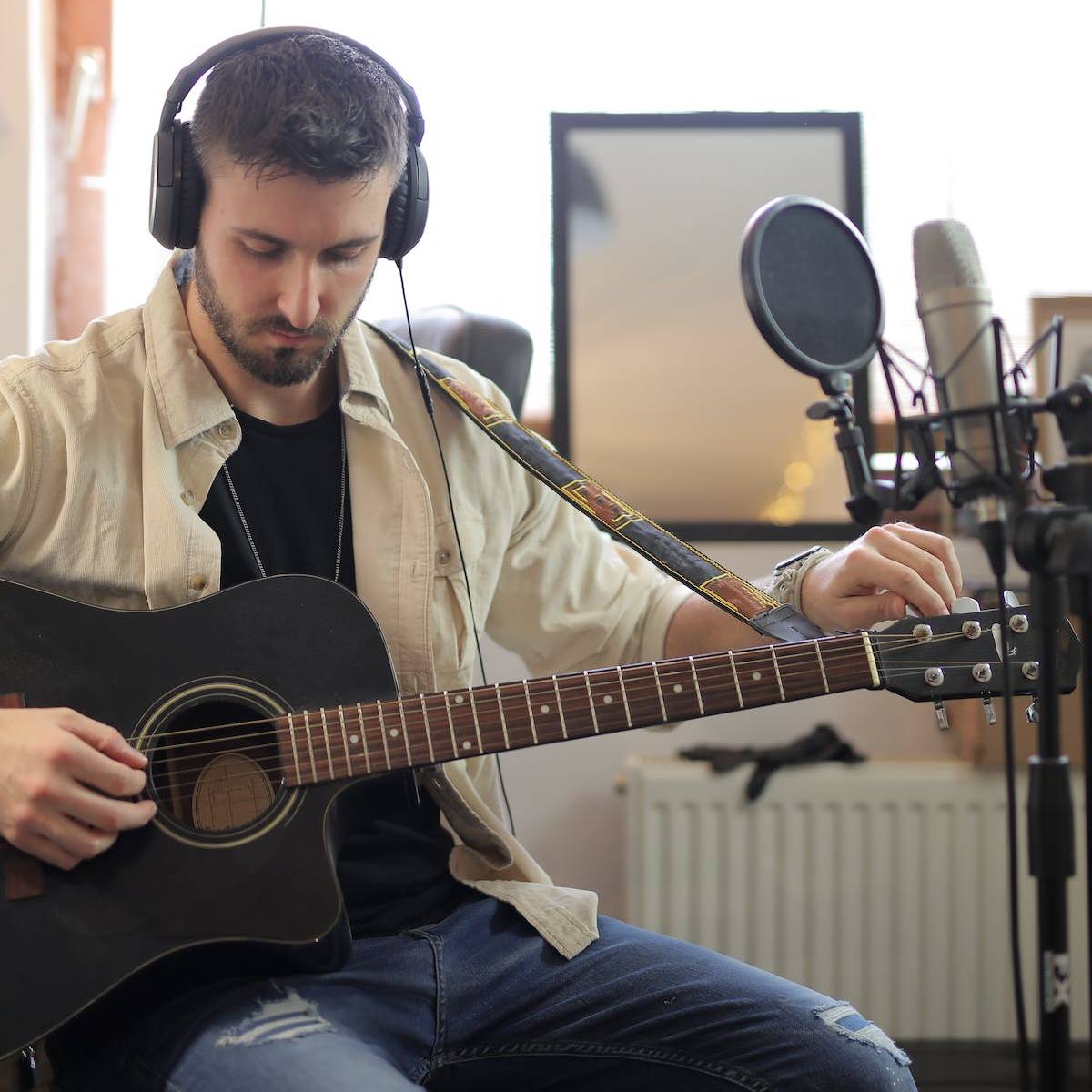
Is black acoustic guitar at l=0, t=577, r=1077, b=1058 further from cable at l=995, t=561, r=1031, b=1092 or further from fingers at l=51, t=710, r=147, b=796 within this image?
cable at l=995, t=561, r=1031, b=1092

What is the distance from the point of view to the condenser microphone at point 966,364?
782mm

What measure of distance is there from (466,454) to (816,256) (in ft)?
1.64

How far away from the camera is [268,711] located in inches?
41.1

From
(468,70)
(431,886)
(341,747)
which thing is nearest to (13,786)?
(341,747)

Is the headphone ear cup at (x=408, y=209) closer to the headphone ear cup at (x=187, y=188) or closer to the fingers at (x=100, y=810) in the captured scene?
the headphone ear cup at (x=187, y=188)

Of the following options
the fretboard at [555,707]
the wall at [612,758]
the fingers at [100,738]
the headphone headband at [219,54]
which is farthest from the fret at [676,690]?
the wall at [612,758]

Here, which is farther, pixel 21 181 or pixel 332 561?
pixel 21 181

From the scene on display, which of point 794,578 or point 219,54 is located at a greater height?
point 219,54

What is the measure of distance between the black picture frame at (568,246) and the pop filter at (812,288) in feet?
4.32

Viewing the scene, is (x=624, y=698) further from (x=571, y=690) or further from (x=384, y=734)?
(x=384, y=734)

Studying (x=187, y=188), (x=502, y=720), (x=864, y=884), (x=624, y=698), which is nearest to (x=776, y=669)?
(x=624, y=698)

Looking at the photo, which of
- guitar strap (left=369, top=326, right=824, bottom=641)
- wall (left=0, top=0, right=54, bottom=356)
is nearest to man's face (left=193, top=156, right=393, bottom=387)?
guitar strap (left=369, top=326, right=824, bottom=641)

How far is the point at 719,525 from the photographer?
7.65 ft

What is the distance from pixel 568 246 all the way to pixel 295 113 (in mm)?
1266
